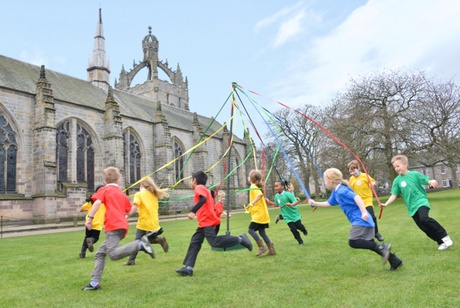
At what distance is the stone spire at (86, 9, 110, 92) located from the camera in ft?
113

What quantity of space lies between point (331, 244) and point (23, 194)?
65.5 feet

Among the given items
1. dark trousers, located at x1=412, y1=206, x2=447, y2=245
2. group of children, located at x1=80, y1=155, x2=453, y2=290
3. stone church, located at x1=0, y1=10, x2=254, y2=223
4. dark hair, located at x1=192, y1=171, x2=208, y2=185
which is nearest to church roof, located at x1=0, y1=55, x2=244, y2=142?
stone church, located at x1=0, y1=10, x2=254, y2=223

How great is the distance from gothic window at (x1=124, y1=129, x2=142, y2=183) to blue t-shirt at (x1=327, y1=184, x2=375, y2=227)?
26325mm

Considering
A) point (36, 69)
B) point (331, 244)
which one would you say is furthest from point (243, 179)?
point (331, 244)

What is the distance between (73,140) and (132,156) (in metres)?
6.00

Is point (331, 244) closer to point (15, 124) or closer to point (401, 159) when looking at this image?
point (401, 159)

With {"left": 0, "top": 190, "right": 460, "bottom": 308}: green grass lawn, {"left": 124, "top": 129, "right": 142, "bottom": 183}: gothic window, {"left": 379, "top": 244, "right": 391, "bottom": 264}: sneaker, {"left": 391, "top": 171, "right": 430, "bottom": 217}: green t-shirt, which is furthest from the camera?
{"left": 124, "top": 129, "right": 142, "bottom": 183}: gothic window

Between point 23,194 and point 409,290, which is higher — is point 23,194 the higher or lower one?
the higher one

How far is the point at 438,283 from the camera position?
4344 millimetres

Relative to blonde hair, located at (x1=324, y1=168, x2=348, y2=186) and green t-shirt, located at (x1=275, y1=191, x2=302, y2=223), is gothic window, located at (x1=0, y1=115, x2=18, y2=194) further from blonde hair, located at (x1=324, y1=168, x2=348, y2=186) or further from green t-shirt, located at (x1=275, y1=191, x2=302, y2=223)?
blonde hair, located at (x1=324, y1=168, x2=348, y2=186)

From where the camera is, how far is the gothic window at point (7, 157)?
2148 cm

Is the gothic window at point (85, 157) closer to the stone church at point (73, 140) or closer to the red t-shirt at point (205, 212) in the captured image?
the stone church at point (73, 140)

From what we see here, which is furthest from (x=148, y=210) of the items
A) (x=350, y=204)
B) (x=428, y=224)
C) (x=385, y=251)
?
(x=428, y=224)

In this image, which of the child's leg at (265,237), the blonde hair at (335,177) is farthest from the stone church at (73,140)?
the blonde hair at (335,177)
